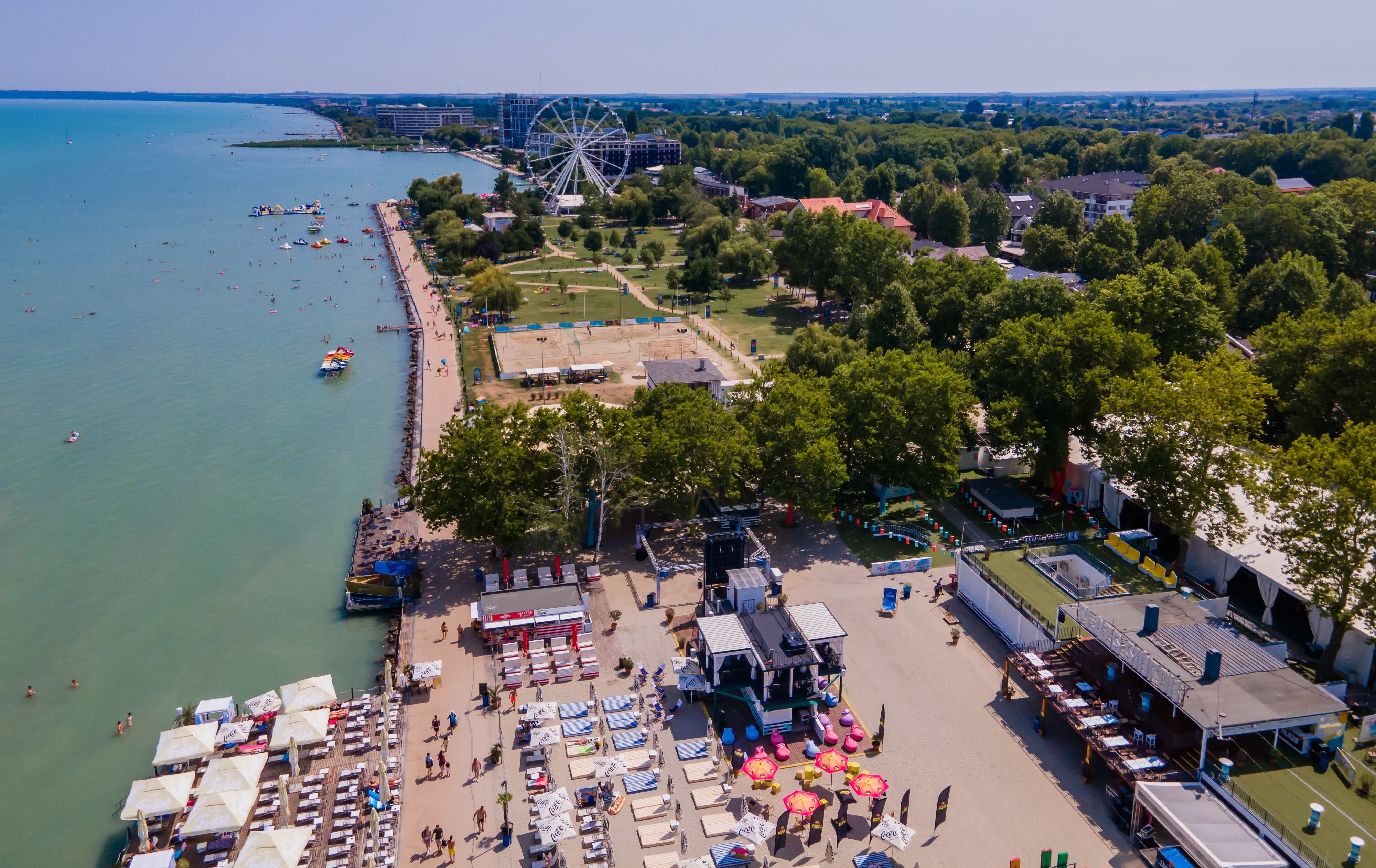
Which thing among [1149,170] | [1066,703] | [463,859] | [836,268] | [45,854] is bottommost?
[45,854]

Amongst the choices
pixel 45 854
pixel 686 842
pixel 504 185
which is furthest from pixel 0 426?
pixel 504 185

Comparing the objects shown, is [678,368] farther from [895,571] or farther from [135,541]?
[135,541]

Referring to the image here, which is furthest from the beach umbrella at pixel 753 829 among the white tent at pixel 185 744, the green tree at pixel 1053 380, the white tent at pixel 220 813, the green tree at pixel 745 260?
the green tree at pixel 745 260

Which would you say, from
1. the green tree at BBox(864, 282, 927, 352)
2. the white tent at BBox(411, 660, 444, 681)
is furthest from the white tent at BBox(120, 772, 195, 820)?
the green tree at BBox(864, 282, 927, 352)

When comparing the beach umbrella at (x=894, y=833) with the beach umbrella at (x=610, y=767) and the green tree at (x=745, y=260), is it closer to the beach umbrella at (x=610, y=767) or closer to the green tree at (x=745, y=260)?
the beach umbrella at (x=610, y=767)

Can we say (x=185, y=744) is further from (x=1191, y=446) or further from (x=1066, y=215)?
(x=1066, y=215)

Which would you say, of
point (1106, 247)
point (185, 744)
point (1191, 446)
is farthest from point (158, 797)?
point (1106, 247)

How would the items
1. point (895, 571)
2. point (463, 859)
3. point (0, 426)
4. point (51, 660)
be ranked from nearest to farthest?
point (463, 859), point (51, 660), point (895, 571), point (0, 426)
